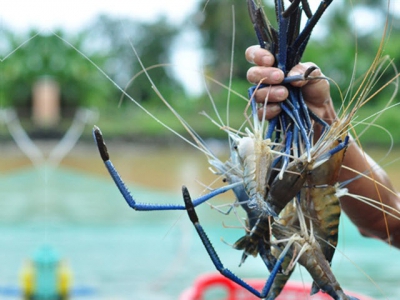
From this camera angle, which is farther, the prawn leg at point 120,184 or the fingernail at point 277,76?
the fingernail at point 277,76

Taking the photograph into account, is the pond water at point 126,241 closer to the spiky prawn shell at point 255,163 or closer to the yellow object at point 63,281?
the yellow object at point 63,281

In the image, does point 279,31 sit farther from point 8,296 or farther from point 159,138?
point 159,138

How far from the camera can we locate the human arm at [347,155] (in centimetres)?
130

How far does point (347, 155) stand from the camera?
1.67 m

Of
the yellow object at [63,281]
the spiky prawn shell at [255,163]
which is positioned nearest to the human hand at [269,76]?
the spiky prawn shell at [255,163]

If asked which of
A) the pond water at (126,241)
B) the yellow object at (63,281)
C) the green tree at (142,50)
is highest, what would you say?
the green tree at (142,50)

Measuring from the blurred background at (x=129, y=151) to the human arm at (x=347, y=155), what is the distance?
0.07 meters

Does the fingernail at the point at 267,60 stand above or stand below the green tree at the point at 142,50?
below

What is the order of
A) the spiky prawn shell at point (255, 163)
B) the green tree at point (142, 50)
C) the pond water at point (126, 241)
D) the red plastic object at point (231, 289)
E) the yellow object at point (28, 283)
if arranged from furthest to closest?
the green tree at point (142, 50), the pond water at point (126, 241), the yellow object at point (28, 283), the red plastic object at point (231, 289), the spiky prawn shell at point (255, 163)

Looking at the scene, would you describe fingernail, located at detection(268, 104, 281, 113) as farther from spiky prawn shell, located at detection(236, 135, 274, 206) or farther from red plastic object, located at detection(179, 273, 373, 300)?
red plastic object, located at detection(179, 273, 373, 300)

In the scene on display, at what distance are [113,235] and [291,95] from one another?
5754 mm

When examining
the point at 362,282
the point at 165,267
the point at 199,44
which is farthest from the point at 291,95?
the point at 199,44

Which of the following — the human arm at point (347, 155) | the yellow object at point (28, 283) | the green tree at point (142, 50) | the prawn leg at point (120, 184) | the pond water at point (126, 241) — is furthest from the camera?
the green tree at point (142, 50)

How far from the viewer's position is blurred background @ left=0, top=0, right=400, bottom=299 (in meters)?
5.04
